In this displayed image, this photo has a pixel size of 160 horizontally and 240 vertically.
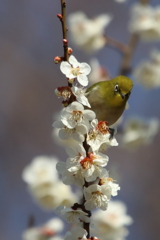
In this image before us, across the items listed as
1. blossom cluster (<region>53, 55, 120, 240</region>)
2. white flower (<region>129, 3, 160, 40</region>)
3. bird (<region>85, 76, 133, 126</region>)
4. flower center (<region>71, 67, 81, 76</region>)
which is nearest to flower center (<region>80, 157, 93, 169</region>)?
blossom cluster (<region>53, 55, 120, 240</region>)

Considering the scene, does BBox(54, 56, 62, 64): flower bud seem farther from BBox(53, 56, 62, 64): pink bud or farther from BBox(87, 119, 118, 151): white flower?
BBox(87, 119, 118, 151): white flower

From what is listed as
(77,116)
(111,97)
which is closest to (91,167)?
(77,116)

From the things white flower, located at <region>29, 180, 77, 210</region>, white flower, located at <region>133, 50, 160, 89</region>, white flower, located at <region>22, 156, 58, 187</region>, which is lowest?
white flower, located at <region>29, 180, 77, 210</region>

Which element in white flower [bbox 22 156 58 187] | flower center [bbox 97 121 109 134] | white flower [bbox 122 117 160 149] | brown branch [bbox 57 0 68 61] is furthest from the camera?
white flower [bbox 122 117 160 149]

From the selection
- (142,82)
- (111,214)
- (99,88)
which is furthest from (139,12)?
(111,214)

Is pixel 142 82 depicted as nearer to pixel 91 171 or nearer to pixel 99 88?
pixel 99 88

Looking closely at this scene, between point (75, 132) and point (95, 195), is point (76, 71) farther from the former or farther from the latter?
point (95, 195)
